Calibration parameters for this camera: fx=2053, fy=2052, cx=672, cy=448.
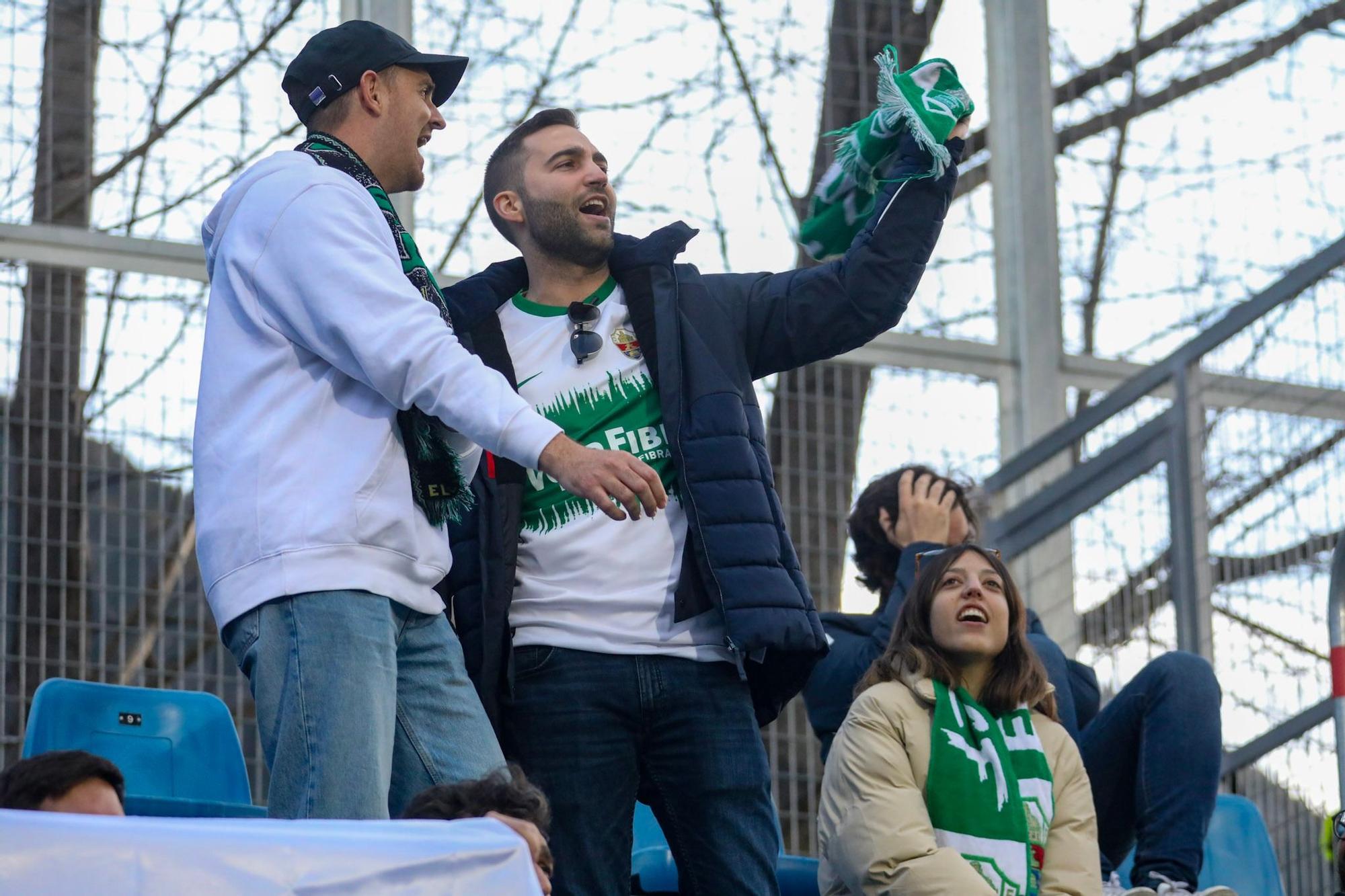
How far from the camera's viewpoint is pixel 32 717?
13.3 ft

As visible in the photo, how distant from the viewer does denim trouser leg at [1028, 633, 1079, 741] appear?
421cm

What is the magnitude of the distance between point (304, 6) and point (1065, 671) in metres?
3.21

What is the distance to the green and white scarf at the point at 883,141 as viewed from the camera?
3197mm

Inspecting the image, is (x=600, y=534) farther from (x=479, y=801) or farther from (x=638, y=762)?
(x=479, y=801)

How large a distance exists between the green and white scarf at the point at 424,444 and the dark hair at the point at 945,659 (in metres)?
1.34

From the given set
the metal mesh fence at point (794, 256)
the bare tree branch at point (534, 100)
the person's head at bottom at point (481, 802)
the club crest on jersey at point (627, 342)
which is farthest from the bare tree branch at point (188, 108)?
the person's head at bottom at point (481, 802)

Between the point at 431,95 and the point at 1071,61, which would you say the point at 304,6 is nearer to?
the point at 1071,61

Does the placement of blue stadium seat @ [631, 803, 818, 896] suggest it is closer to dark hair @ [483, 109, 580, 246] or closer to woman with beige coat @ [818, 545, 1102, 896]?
woman with beige coat @ [818, 545, 1102, 896]

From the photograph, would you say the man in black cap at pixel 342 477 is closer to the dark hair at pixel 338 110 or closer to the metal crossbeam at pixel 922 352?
the dark hair at pixel 338 110

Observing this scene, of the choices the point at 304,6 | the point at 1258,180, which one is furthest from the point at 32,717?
the point at 1258,180

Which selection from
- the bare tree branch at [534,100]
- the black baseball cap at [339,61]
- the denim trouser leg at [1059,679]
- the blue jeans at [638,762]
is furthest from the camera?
the bare tree branch at [534,100]

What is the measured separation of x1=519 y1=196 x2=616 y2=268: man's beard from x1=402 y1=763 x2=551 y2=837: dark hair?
1.08 m

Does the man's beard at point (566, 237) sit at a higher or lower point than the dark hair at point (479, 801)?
higher

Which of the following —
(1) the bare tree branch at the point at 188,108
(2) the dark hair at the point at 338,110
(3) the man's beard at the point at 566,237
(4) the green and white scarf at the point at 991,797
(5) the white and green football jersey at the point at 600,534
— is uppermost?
(1) the bare tree branch at the point at 188,108
